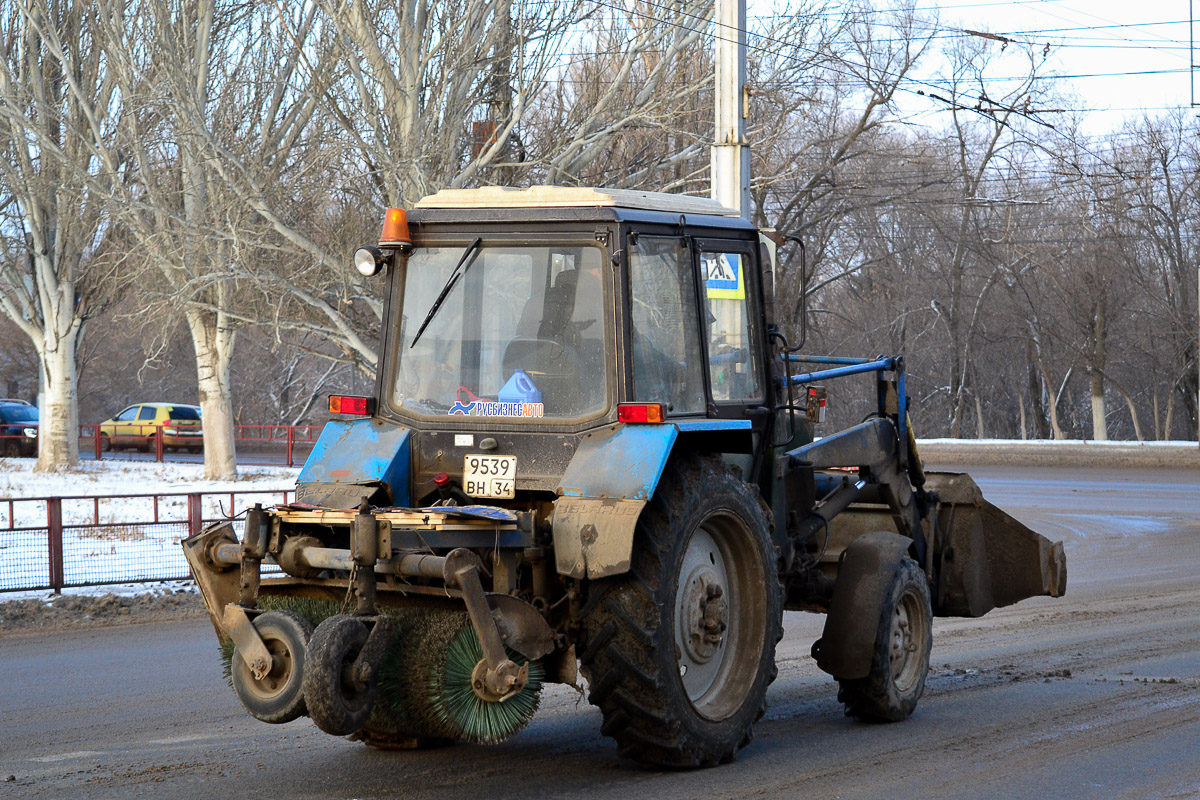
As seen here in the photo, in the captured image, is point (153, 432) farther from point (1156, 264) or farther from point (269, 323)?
point (1156, 264)

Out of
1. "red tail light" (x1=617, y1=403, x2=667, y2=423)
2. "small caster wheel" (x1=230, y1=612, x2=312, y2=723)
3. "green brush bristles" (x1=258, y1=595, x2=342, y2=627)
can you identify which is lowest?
"small caster wheel" (x1=230, y1=612, x2=312, y2=723)

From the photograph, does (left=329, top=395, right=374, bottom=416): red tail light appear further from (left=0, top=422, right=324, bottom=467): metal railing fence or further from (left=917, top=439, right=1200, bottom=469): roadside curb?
(left=0, top=422, right=324, bottom=467): metal railing fence

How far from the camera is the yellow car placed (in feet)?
132

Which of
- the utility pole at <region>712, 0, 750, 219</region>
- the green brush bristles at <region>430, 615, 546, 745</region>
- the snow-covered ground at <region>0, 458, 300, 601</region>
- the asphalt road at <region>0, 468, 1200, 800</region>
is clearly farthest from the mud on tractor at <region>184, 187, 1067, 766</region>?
the utility pole at <region>712, 0, 750, 219</region>

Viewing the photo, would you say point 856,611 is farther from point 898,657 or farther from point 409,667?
point 409,667

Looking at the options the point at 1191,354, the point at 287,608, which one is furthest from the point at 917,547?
the point at 1191,354

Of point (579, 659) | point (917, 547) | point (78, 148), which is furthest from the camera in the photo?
point (78, 148)

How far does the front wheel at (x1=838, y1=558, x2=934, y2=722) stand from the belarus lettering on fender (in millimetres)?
2484

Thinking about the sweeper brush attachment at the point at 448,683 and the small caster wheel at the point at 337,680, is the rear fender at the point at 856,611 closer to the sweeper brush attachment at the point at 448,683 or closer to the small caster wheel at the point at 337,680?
the sweeper brush attachment at the point at 448,683

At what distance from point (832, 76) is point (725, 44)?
18.4m

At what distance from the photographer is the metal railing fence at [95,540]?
41.9ft

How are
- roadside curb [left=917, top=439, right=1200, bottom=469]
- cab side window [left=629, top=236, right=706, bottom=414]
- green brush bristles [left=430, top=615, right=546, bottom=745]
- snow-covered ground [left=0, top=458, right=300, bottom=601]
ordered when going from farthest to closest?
1. roadside curb [left=917, top=439, right=1200, bottom=469]
2. snow-covered ground [left=0, top=458, right=300, bottom=601]
3. cab side window [left=629, top=236, right=706, bottom=414]
4. green brush bristles [left=430, top=615, right=546, bottom=745]

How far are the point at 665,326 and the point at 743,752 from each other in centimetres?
219

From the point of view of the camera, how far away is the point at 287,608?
6.06m
